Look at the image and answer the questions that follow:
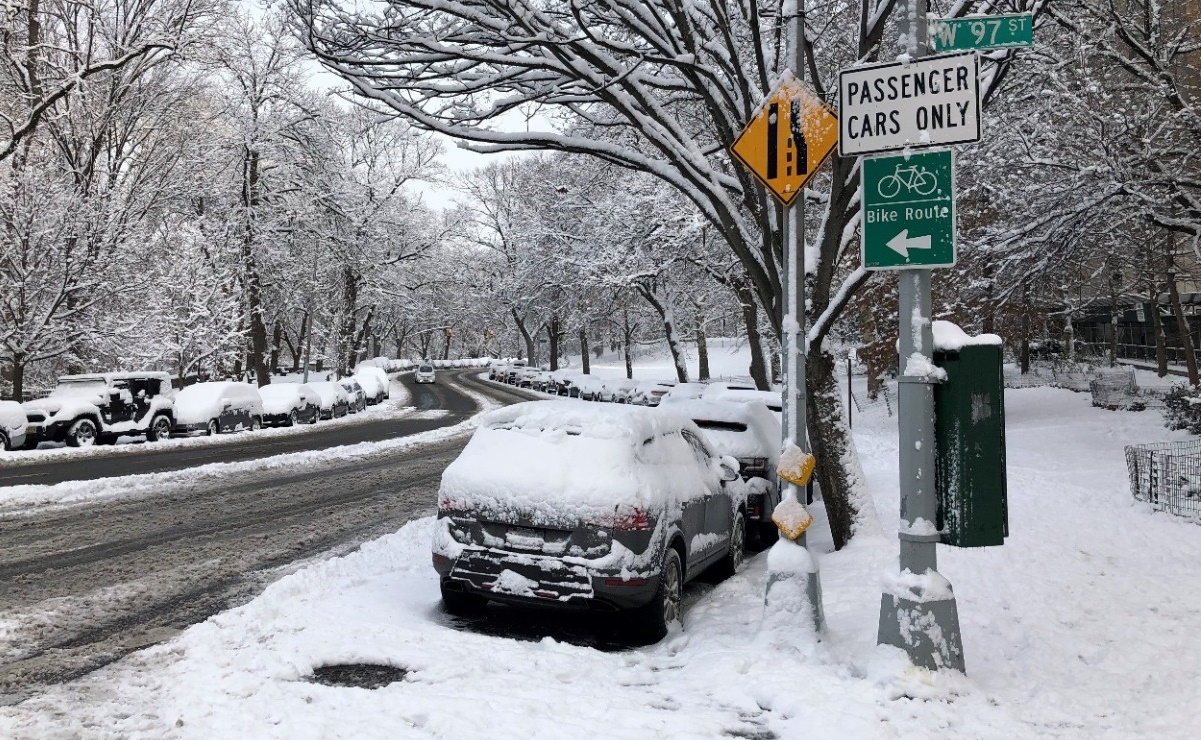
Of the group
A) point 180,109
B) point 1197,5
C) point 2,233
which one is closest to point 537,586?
point 1197,5

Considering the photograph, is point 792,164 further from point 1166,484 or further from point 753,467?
point 1166,484

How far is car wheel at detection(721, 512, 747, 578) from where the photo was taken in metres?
8.59

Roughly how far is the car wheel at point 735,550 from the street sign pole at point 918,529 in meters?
3.09

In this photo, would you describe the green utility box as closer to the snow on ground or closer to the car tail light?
the snow on ground

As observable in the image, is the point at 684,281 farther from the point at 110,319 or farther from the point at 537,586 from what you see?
the point at 537,586

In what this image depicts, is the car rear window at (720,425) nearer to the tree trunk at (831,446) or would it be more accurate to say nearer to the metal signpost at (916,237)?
the tree trunk at (831,446)

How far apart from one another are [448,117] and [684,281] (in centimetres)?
2628

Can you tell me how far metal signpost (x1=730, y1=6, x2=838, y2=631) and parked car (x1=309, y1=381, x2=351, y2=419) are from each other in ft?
94.1

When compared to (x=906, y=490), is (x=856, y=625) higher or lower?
lower

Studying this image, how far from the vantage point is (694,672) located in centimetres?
568

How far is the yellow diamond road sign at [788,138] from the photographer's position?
20.8ft

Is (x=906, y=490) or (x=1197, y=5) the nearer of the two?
(x=906, y=490)

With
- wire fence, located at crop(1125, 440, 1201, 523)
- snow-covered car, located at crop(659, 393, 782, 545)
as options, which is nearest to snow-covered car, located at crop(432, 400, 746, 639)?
snow-covered car, located at crop(659, 393, 782, 545)

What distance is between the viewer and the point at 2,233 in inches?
925
